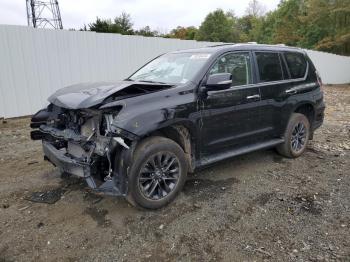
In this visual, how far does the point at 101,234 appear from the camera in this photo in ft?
11.0

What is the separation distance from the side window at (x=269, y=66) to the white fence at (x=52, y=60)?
6.39 m

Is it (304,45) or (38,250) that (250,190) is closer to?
(38,250)

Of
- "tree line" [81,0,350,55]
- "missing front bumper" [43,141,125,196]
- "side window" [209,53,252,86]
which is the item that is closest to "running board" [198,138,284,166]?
"side window" [209,53,252,86]

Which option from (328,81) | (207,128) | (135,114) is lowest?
(328,81)

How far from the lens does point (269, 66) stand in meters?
5.02

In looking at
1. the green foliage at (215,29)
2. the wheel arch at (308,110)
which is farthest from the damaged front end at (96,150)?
the green foliage at (215,29)

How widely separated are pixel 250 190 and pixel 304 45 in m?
38.1

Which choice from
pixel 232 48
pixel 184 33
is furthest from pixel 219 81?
pixel 184 33

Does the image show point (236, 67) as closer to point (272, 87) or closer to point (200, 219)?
point (272, 87)

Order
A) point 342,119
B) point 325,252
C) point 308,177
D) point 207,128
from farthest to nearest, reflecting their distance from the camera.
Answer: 1. point 342,119
2. point 308,177
3. point 207,128
4. point 325,252

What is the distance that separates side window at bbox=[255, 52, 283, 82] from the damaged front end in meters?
2.44

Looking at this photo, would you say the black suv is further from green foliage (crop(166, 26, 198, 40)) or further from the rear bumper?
green foliage (crop(166, 26, 198, 40))

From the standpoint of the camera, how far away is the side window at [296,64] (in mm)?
5375

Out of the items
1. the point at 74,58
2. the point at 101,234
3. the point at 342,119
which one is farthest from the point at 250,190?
the point at 74,58
